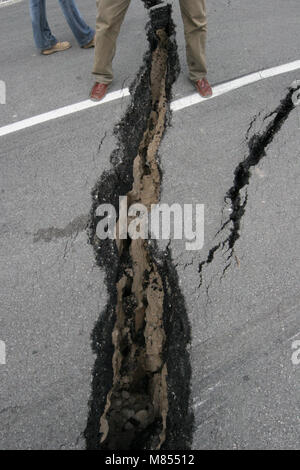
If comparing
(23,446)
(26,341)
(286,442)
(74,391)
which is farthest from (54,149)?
(286,442)

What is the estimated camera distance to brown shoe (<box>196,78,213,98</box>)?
3416mm

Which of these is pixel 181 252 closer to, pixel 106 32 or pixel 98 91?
pixel 98 91

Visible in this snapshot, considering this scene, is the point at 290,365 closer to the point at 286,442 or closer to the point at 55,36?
the point at 286,442

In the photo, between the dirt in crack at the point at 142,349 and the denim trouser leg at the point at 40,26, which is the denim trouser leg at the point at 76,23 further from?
the dirt in crack at the point at 142,349

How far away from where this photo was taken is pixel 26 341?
2.24 meters

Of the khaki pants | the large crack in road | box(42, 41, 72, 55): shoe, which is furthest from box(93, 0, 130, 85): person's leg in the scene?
the large crack in road

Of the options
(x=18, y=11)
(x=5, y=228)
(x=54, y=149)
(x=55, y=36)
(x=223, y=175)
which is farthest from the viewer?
(x=18, y=11)

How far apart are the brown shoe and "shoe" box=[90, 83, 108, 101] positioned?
2.81ft

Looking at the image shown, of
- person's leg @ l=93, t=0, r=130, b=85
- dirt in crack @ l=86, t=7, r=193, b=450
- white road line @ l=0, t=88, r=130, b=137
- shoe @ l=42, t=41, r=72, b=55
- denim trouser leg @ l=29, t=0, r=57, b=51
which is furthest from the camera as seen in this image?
A: shoe @ l=42, t=41, r=72, b=55

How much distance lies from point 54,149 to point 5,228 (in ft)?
2.71

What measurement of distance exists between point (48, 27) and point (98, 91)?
3.51 ft

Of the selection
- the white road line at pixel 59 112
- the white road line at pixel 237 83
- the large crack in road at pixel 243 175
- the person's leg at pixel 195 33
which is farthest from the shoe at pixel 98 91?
the large crack in road at pixel 243 175

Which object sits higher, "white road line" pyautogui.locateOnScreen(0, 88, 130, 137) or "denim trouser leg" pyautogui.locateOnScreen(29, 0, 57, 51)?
"denim trouser leg" pyautogui.locateOnScreen(29, 0, 57, 51)

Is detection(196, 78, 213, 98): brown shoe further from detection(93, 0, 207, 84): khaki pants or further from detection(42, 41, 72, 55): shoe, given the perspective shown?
detection(42, 41, 72, 55): shoe
